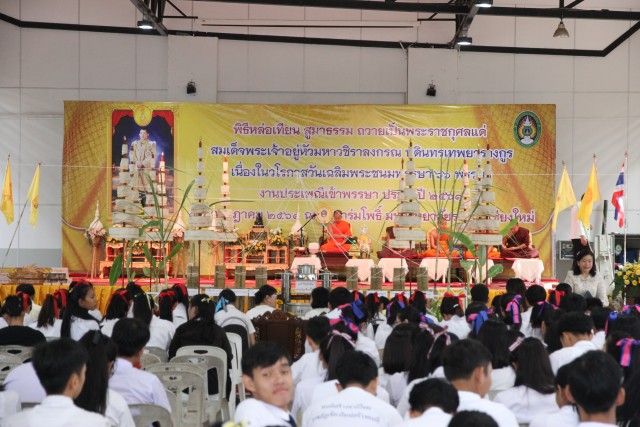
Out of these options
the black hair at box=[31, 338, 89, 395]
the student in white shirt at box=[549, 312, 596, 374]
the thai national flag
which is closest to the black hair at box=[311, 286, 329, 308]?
the student in white shirt at box=[549, 312, 596, 374]

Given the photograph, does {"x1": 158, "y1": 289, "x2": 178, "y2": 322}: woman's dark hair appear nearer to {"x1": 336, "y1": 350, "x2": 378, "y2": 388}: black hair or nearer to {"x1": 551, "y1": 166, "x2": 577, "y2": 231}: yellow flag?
{"x1": 336, "y1": 350, "x2": 378, "y2": 388}: black hair

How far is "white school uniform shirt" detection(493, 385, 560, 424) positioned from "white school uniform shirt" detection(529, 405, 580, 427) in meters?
0.69

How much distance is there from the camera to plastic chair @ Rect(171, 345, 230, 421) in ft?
17.8

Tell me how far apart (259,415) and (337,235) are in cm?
1102

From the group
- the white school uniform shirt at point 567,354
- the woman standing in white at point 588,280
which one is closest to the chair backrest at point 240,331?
the white school uniform shirt at point 567,354

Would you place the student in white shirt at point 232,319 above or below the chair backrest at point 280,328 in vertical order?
above

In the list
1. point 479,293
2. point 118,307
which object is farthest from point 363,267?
point 118,307

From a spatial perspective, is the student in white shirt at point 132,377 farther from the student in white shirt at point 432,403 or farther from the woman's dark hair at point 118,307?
the woman's dark hair at point 118,307

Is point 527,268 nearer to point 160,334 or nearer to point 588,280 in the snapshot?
point 588,280

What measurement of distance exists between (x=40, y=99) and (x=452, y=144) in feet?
22.5

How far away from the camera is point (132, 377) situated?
415 cm

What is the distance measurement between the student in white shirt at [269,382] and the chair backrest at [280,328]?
4518 millimetres

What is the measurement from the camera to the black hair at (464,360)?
336cm

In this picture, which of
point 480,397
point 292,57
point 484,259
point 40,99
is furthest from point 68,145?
point 480,397
